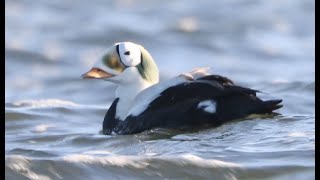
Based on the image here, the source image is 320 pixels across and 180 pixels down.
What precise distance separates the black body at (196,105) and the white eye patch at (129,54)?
2.07 feet

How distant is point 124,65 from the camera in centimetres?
885

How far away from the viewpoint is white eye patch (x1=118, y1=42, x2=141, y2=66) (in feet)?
28.9

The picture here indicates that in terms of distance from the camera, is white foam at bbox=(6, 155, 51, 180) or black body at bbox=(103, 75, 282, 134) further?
black body at bbox=(103, 75, 282, 134)

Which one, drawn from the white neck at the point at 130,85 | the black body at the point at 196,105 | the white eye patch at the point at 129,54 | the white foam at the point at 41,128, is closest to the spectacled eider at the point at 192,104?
the black body at the point at 196,105

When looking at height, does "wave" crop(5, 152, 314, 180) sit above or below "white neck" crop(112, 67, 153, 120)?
below

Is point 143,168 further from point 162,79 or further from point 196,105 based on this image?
point 162,79

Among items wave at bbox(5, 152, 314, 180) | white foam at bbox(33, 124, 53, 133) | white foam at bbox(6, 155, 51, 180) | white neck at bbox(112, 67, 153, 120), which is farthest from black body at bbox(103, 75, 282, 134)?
white foam at bbox(33, 124, 53, 133)

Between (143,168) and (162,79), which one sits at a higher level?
(162,79)

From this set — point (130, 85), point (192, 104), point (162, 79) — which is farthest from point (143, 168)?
point (162, 79)

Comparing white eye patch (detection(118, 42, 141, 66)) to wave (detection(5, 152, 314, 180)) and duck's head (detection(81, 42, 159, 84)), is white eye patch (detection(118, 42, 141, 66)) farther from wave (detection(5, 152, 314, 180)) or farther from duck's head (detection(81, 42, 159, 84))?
wave (detection(5, 152, 314, 180))

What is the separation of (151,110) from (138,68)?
0.66 metres

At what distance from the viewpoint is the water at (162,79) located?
728 centimetres

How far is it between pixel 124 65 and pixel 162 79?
3.85m

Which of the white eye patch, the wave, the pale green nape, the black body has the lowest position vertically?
the wave
